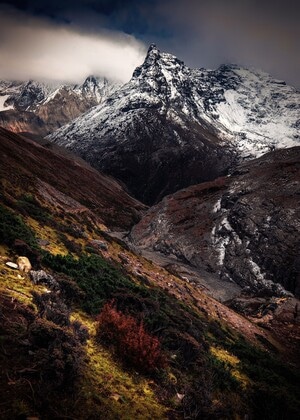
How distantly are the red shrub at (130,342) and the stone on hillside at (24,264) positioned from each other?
3.33m

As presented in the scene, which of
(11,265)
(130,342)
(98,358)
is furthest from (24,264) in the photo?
(130,342)

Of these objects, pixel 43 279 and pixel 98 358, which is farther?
pixel 43 279

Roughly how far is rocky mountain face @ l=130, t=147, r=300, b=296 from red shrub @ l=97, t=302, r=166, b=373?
3695 cm

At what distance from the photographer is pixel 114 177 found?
171375 millimetres

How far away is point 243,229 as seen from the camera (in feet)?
178

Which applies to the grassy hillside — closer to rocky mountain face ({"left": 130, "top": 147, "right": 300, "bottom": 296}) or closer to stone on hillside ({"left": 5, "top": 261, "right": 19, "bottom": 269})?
stone on hillside ({"left": 5, "top": 261, "right": 19, "bottom": 269})

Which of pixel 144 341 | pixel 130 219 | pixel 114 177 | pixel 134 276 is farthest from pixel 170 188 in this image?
pixel 144 341

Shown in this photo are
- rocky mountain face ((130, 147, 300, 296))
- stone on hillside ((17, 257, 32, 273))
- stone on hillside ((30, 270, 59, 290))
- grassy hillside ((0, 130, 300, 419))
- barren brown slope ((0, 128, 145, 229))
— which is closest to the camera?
grassy hillside ((0, 130, 300, 419))

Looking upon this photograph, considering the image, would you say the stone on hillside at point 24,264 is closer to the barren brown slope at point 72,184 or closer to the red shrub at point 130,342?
the red shrub at point 130,342

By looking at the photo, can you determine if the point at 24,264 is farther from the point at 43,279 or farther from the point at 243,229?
the point at 243,229

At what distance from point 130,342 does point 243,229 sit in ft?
154

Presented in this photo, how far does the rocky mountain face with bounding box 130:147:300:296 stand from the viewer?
4803cm

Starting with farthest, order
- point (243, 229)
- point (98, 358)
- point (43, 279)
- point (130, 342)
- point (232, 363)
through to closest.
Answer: point (243, 229) → point (232, 363) → point (43, 279) → point (130, 342) → point (98, 358)

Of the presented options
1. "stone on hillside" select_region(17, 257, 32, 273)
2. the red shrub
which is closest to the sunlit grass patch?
the red shrub
